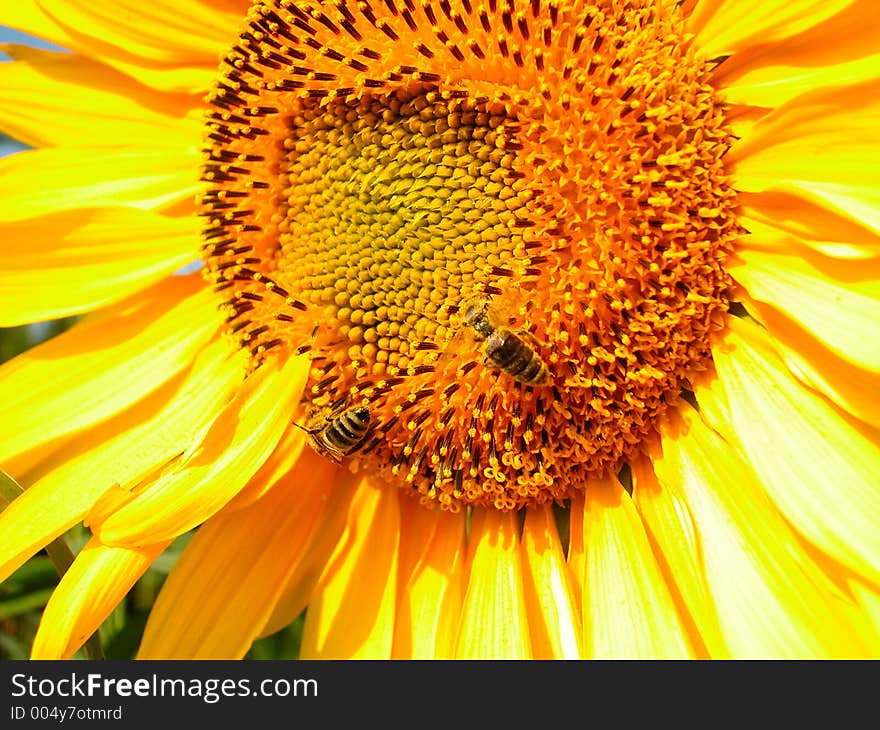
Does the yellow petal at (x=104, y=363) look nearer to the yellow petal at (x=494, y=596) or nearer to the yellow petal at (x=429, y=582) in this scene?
the yellow petal at (x=429, y=582)

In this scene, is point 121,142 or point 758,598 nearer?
point 758,598

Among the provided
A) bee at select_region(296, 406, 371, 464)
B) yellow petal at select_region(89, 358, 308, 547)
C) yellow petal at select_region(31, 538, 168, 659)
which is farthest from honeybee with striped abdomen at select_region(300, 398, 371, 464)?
yellow petal at select_region(31, 538, 168, 659)

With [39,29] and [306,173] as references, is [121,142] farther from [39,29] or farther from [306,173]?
[306,173]

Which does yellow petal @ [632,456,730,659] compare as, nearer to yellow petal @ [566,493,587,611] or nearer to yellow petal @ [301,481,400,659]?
yellow petal @ [566,493,587,611]

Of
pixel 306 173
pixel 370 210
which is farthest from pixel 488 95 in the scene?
pixel 306 173

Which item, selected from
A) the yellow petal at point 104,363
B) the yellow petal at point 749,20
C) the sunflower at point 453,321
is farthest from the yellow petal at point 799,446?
the yellow petal at point 104,363

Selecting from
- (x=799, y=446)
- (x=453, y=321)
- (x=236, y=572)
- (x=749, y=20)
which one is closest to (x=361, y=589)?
(x=236, y=572)
